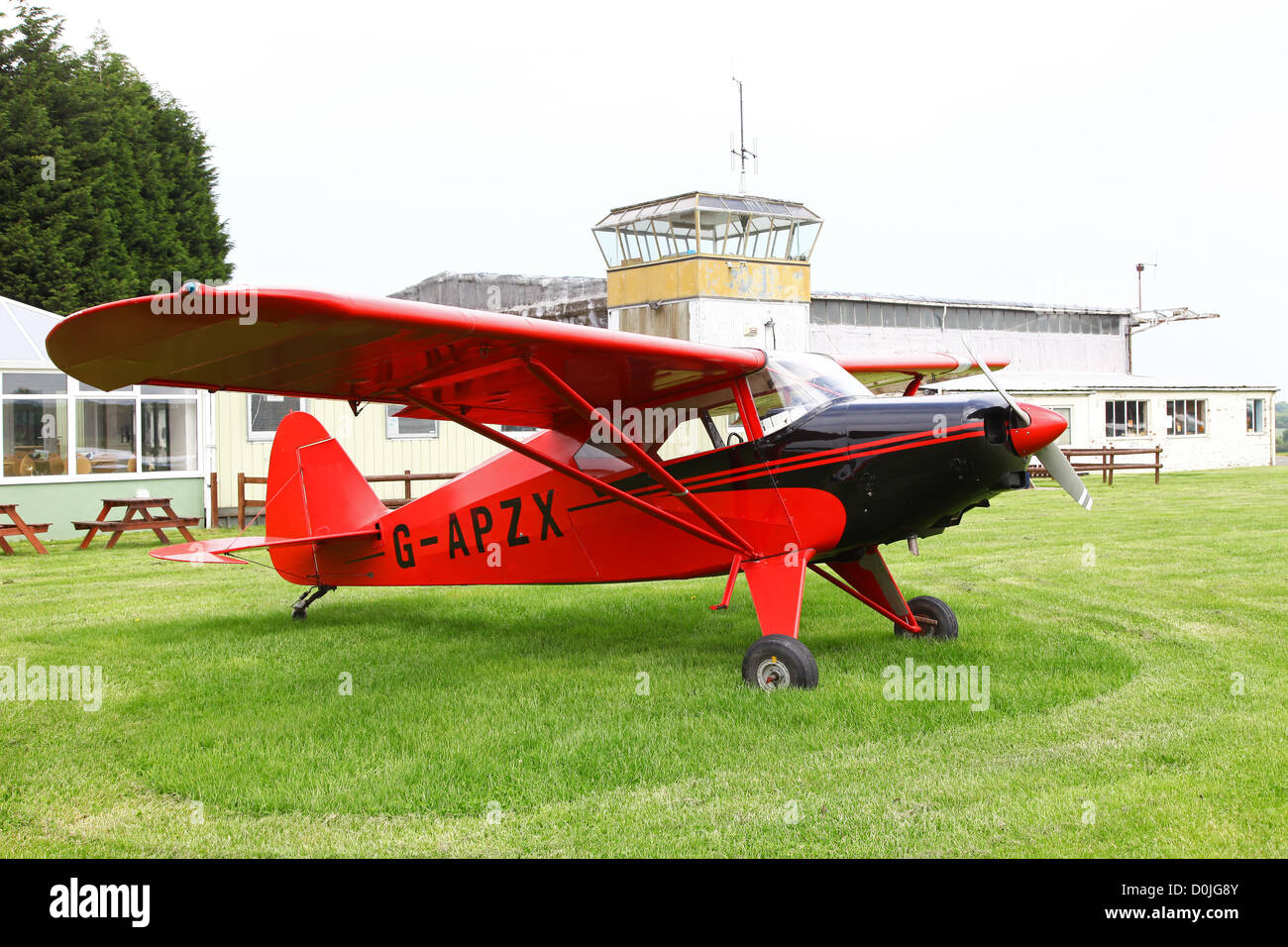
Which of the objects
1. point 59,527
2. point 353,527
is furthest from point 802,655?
point 59,527

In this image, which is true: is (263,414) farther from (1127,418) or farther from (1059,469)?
(1127,418)

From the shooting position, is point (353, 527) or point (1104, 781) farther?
point (353, 527)

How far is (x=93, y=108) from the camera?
122 ft

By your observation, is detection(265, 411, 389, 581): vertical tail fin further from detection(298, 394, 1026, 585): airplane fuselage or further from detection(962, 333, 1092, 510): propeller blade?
detection(962, 333, 1092, 510): propeller blade

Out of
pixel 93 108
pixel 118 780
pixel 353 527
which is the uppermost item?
pixel 93 108

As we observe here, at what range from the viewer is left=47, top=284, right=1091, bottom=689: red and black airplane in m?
5.74

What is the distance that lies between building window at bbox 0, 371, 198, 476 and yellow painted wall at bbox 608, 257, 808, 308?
21.3 m

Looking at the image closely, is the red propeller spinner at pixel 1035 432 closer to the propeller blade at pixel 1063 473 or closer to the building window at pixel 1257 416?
the propeller blade at pixel 1063 473

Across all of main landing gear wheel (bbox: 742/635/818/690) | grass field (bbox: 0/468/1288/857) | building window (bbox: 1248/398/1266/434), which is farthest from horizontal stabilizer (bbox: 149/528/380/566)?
building window (bbox: 1248/398/1266/434)

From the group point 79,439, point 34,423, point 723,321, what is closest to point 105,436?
point 79,439

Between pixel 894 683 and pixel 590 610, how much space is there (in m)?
4.28

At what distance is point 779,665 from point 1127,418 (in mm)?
39125

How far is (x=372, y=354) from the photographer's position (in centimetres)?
630

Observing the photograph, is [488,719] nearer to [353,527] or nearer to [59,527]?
[353,527]
